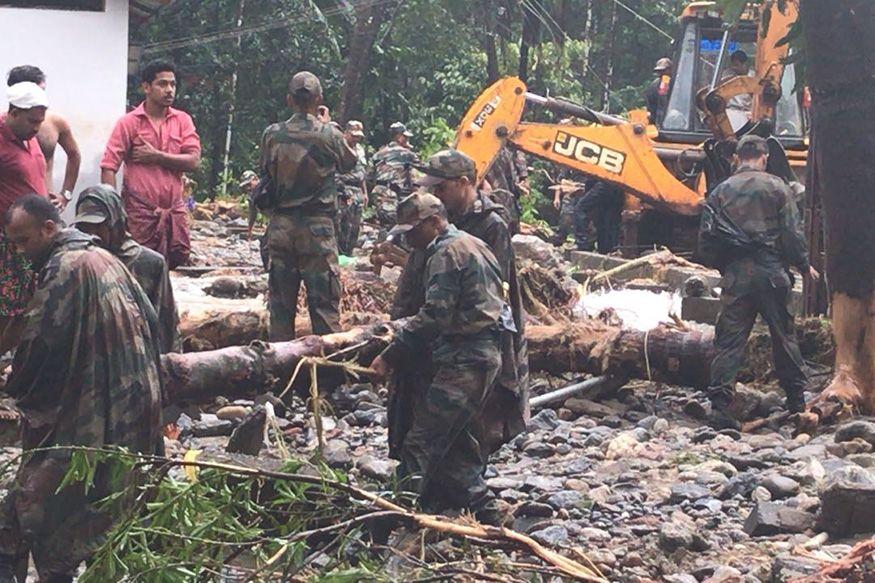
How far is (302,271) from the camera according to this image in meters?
8.99

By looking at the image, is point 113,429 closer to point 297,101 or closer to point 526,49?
point 297,101

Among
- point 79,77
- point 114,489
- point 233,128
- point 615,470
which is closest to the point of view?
point 114,489

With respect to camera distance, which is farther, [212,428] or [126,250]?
[212,428]

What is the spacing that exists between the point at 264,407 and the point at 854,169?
406cm

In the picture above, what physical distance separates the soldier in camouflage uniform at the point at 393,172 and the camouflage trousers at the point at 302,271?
24.0ft

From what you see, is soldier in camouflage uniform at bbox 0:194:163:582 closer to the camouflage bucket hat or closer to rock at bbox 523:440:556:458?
the camouflage bucket hat

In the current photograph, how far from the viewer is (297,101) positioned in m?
8.78

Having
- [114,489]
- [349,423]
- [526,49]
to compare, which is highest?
[526,49]

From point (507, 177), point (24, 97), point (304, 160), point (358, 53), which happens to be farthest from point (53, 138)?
point (358, 53)

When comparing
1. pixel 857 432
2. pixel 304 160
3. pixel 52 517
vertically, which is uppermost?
pixel 304 160

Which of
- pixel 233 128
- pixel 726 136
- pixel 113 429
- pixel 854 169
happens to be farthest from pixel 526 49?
pixel 113 429

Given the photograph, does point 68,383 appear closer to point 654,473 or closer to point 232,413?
point 232,413

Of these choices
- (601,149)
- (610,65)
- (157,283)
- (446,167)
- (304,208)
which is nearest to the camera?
(157,283)

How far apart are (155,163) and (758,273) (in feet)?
12.1
